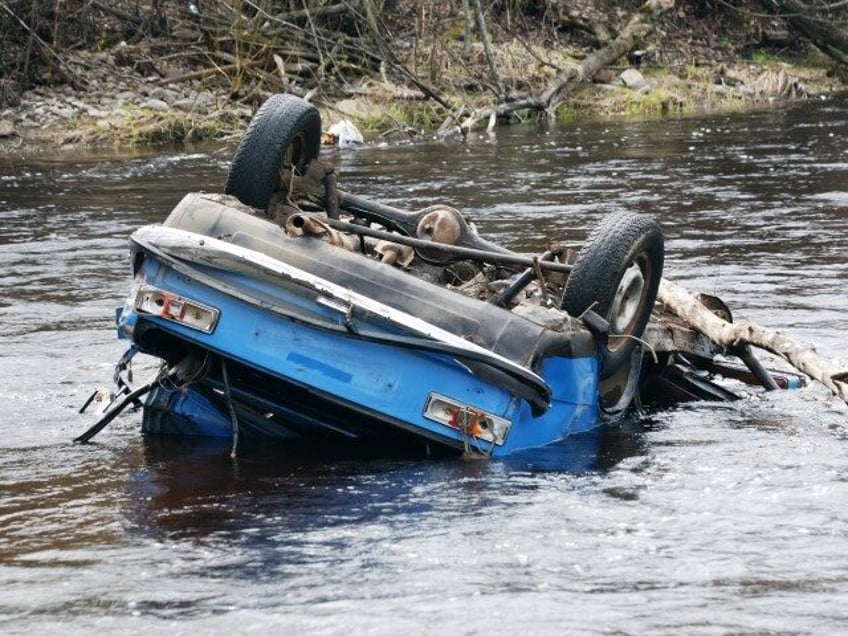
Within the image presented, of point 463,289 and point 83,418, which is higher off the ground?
point 463,289

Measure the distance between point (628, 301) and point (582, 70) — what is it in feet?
59.1

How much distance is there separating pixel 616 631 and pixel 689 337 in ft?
10.4

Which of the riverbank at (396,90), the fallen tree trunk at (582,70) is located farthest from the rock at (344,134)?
the fallen tree trunk at (582,70)

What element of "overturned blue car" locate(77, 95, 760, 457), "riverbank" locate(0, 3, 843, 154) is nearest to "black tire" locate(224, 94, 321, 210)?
"overturned blue car" locate(77, 95, 760, 457)

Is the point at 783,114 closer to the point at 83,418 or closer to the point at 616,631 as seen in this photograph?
the point at 83,418

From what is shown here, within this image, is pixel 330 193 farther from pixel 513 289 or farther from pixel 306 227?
pixel 513 289

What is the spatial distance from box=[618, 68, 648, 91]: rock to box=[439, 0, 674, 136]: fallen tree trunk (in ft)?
1.02

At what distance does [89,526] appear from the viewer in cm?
550

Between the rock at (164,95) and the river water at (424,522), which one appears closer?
the river water at (424,522)

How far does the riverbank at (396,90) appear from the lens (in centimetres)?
2108

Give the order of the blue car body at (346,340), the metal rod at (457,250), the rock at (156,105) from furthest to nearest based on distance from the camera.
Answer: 1. the rock at (156,105)
2. the metal rod at (457,250)
3. the blue car body at (346,340)

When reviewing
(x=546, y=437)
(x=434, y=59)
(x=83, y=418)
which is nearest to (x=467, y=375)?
(x=546, y=437)

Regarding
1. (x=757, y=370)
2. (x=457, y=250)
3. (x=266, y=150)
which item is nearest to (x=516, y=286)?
(x=457, y=250)

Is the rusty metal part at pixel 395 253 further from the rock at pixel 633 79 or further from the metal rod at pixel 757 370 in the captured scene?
the rock at pixel 633 79
